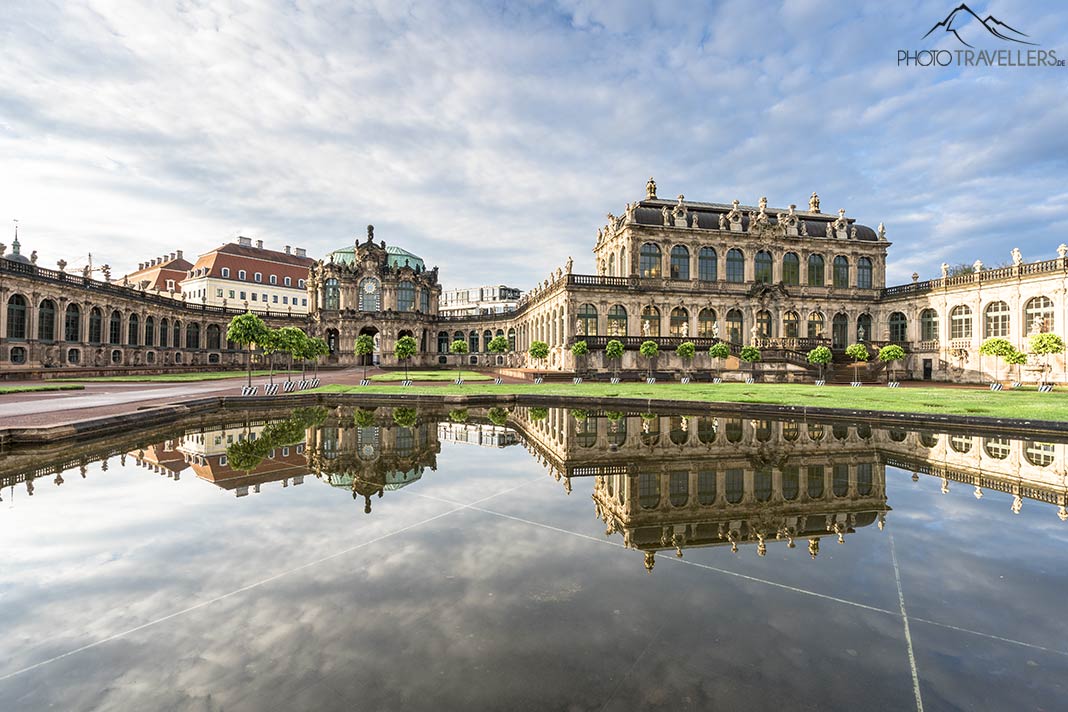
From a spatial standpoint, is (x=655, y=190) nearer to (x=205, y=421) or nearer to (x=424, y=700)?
(x=205, y=421)

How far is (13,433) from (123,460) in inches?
176

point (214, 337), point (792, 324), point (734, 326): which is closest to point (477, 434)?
point (734, 326)

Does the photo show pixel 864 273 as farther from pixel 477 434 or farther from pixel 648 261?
pixel 477 434

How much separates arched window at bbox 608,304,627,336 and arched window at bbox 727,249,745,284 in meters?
14.3

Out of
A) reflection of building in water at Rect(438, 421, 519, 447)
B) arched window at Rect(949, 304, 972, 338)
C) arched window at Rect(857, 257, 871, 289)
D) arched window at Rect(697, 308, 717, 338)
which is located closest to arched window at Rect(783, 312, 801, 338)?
arched window at Rect(697, 308, 717, 338)

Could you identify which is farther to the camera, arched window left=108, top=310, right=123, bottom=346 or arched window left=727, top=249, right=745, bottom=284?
arched window left=727, top=249, right=745, bottom=284

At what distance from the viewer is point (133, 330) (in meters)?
60.5

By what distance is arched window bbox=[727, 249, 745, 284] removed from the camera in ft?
187

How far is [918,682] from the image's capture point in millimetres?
3926

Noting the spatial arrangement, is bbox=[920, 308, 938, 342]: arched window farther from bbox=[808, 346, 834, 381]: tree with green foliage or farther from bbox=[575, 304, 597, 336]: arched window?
bbox=[575, 304, 597, 336]: arched window

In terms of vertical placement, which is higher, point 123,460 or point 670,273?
point 670,273

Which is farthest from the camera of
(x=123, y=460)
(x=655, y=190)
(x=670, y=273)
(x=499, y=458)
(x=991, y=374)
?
(x=655, y=190)

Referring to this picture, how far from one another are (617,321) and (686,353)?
8.26 meters

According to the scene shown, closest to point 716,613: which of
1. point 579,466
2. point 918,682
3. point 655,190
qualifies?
point 918,682
